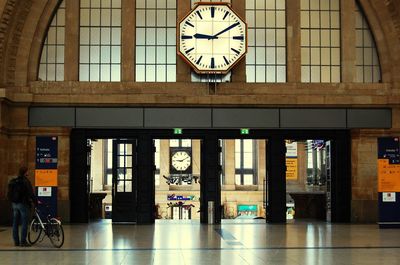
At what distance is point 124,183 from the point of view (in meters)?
25.5

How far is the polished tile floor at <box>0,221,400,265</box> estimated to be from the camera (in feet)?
46.9

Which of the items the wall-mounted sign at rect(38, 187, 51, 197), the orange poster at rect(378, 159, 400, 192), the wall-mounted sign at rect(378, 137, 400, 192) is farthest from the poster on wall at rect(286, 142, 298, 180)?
the wall-mounted sign at rect(38, 187, 51, 197)

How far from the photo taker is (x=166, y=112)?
25.0 m

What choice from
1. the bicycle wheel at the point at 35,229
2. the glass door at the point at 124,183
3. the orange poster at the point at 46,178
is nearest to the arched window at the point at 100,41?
the glass door at the point at 124,183

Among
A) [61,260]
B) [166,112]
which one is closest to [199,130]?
[166,112]

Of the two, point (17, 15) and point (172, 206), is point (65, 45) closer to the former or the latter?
point (17, 15)

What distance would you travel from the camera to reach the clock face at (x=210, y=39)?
986 inches

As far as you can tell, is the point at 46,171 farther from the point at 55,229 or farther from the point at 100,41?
the point at 55,229

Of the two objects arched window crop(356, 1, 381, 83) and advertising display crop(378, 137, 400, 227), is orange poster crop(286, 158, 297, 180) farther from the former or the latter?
advertising display crop(378, 137, 400, 227)

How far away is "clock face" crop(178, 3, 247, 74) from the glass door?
3755 mm

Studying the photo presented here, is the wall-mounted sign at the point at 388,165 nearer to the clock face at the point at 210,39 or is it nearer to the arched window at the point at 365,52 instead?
the arched window at the point at 365,52

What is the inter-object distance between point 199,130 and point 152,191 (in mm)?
2744

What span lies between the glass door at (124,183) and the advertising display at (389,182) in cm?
854

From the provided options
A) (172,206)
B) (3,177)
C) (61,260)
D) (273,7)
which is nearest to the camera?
(61,260)
